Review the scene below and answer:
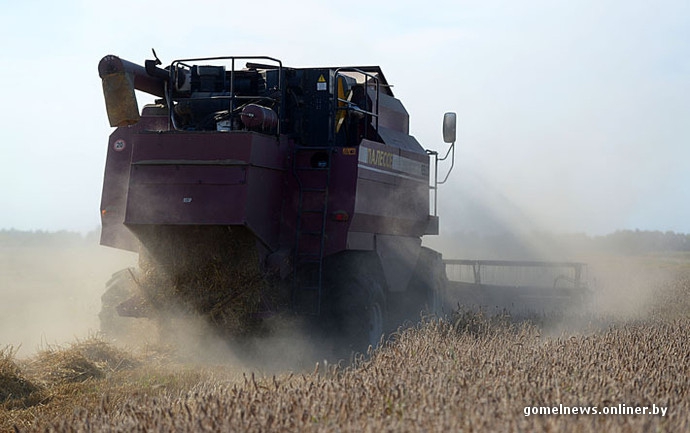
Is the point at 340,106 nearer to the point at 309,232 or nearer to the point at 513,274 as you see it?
the point at 309,232

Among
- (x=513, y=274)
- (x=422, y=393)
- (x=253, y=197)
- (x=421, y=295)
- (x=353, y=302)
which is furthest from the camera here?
(x=513, y=274)

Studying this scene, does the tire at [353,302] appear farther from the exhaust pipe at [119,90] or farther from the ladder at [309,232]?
the exhaust pipe at [119,90]

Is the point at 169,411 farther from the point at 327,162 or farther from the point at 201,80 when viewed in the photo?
the point at 201,80

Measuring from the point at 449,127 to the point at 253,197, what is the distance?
375 centimetres

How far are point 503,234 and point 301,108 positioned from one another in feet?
84.8

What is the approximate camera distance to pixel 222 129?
10.8 m

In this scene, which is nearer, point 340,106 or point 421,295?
point 340,106

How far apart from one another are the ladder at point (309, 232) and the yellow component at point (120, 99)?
1953 mm

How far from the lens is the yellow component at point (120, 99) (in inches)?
422

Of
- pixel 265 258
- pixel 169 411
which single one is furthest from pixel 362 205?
pixel 169 411

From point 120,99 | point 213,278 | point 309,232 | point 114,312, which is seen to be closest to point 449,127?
point 309,232

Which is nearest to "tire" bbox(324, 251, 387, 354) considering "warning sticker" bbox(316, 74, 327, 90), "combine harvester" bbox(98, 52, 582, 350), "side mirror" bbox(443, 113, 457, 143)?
"combine harvester" bbox(98, 52, 582, 350)

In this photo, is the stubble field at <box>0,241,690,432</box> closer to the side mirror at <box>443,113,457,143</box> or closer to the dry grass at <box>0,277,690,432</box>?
the dry grass at <box>0,277,690,432</box>

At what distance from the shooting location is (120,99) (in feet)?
35.3
